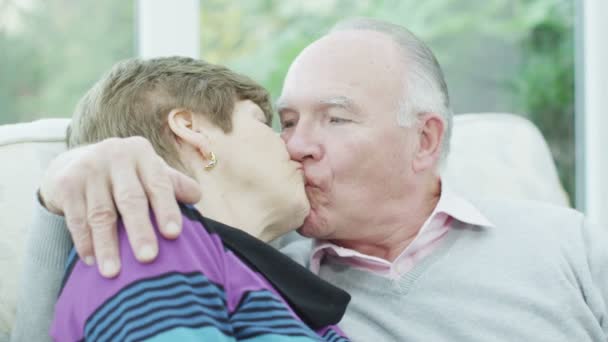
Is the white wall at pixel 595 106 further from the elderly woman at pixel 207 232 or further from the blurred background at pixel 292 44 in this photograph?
the elderly woman at pixel 207 232

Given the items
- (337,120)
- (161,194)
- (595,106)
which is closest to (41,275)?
(161,194)

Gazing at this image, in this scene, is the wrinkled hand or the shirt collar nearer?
the wrinkled hand

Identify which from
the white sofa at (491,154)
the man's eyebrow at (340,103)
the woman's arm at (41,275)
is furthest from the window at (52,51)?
the woman's arm at (41,275)

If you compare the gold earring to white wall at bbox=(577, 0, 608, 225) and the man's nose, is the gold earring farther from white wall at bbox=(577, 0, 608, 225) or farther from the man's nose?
white wall at bbox=(577, 0, 608, 225)

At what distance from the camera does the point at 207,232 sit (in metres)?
1.06

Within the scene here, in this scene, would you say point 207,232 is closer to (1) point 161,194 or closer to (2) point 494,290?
(1) point 161,194

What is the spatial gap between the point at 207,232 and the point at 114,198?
15cm

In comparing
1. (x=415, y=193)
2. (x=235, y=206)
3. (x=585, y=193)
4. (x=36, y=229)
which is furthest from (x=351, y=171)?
(x=585, y=193)

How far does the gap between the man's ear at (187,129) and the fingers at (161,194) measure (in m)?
0.20

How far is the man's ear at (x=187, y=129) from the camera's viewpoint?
1.22 m

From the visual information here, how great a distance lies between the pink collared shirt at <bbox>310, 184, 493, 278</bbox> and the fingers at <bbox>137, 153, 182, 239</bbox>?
61cm

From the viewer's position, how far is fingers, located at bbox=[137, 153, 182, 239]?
96 centimetres

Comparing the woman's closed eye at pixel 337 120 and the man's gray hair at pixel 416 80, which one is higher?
the man's gray hair at pixel 416 80

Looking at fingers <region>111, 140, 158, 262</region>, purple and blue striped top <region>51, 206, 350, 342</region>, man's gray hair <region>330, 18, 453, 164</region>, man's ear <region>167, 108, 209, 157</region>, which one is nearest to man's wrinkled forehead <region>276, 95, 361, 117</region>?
man's gray hair <region>330, 18, 453, 164</region>
